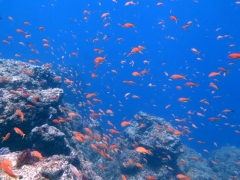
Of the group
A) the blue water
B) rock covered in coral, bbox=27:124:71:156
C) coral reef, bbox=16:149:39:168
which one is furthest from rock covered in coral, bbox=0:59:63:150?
the blue water

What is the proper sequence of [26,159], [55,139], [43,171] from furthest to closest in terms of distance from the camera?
[55,139]
[26,159]
[43,171]

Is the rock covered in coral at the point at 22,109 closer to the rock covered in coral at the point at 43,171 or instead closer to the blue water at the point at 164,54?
the rock covered in coral at the point at 43,171

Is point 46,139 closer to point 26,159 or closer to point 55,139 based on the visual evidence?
point 55,139

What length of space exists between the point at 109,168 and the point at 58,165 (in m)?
7.97

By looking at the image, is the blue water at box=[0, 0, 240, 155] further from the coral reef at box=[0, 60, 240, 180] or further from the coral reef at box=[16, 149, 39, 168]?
the coral reef at box=[16, 149, 39, 168]

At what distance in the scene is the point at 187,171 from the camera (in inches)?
615

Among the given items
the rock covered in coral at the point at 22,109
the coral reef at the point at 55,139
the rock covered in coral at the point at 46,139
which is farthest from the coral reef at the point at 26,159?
the rock covered in coral at the point at 22,109

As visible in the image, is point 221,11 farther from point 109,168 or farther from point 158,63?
point 109,168

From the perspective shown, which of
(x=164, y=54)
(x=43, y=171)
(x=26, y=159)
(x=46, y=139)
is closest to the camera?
(x=43, y=171)

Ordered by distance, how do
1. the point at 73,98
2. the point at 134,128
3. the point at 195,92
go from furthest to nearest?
the point at 195,92
the point at 73,98
the point at 134,128

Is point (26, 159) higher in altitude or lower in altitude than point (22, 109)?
lower

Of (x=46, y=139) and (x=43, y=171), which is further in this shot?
(x=46, y=139)

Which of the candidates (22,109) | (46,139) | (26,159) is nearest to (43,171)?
(26,159)

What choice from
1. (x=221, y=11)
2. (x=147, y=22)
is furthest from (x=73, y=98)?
(x=147, y=22)
